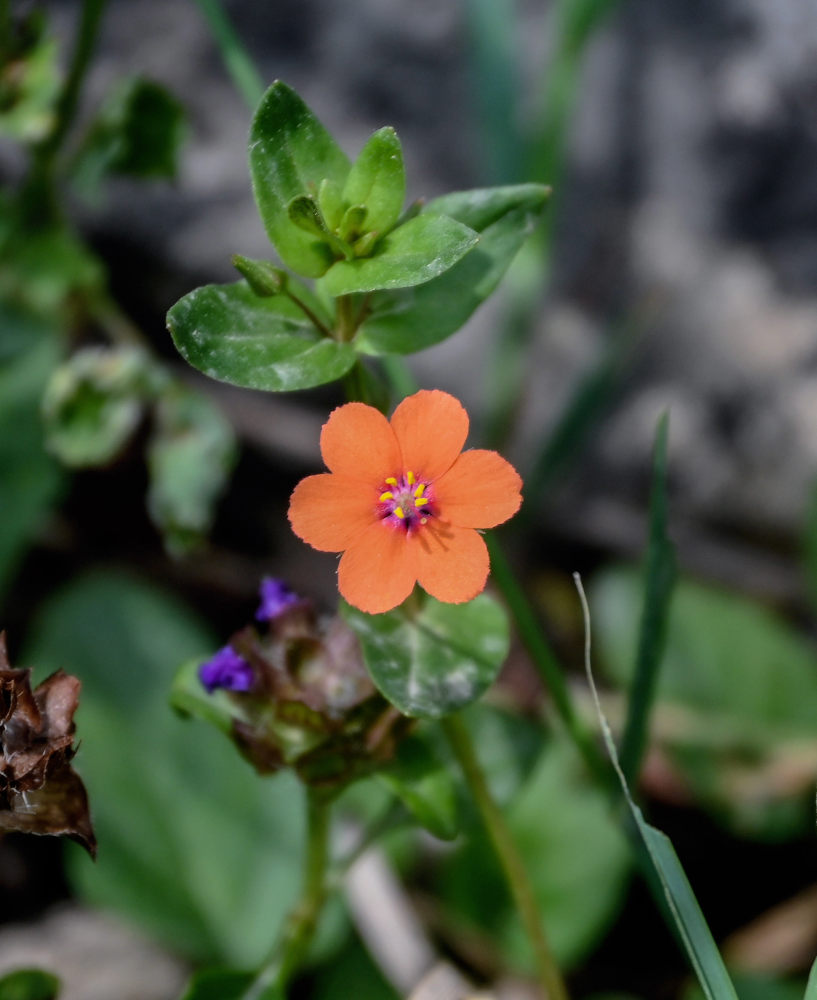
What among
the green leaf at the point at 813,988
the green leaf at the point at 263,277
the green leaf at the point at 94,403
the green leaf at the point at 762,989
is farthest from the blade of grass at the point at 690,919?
the green leaf at the point at 94,403

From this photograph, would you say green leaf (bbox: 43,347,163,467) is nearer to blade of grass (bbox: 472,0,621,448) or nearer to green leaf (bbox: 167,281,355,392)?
blade of grass (bbox: 472,0,621,448)

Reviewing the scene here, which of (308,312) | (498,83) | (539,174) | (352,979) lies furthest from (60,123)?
(352,979)

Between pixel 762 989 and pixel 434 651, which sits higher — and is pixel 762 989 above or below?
below

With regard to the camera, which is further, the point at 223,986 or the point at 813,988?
the point at 223,986

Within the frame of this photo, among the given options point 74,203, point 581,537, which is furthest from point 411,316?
point 74,203

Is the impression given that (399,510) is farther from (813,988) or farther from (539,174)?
(539,174)

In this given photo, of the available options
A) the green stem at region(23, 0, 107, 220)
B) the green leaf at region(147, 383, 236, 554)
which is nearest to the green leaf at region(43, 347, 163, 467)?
the green leaf at region(147, 383, 236, 554)
